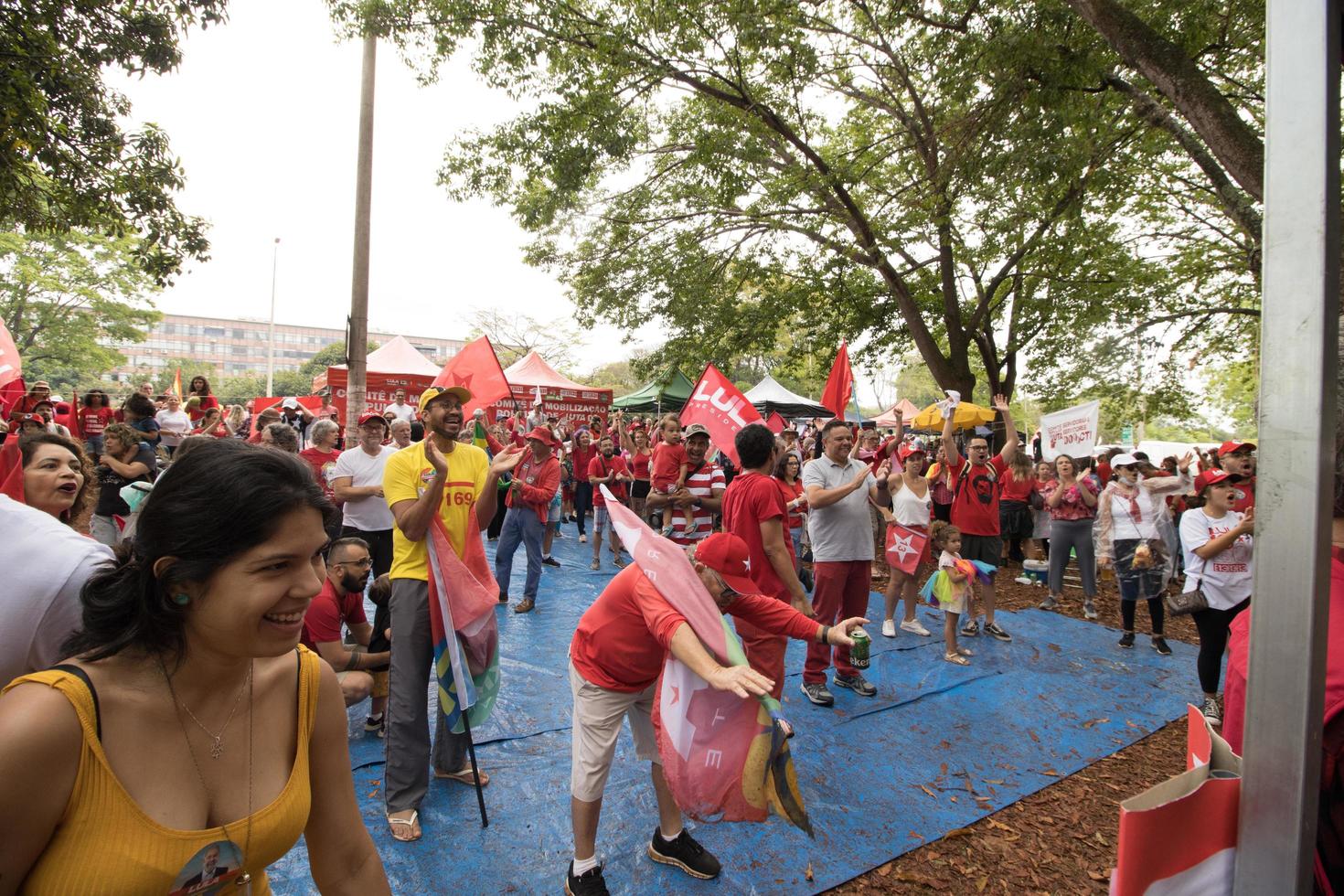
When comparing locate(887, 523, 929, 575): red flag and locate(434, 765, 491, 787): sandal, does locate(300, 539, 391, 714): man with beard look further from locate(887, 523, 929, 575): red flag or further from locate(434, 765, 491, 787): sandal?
locate(887, 523, 929, 575): red flag

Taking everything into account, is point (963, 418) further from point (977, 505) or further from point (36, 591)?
point (36, 591)

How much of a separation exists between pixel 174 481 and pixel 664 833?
2737mm

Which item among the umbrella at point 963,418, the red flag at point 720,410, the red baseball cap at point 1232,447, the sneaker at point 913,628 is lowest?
the sneaker at point 913,628

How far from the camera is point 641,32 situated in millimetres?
9008

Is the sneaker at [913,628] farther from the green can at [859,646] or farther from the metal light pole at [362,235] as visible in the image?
the metal light pole at [362,235]

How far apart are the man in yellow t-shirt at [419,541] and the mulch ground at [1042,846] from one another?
212cm

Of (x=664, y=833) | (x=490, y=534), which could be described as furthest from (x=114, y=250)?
(x=664, y=833)

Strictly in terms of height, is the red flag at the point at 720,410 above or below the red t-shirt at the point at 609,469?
above

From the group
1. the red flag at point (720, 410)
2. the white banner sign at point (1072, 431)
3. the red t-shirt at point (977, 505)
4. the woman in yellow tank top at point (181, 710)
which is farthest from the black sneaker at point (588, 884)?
the white banner sign at point (1072, 431)

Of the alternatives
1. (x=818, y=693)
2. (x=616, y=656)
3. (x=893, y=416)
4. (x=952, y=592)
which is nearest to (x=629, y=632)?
(x=616, y=656)

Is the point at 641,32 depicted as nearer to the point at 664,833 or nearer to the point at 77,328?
the point at 664,833

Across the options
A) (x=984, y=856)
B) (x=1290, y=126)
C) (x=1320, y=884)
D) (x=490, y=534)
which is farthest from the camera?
(x=490, y=534)

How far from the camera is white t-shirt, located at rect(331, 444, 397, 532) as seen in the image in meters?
5.66

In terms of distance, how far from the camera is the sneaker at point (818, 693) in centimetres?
509
